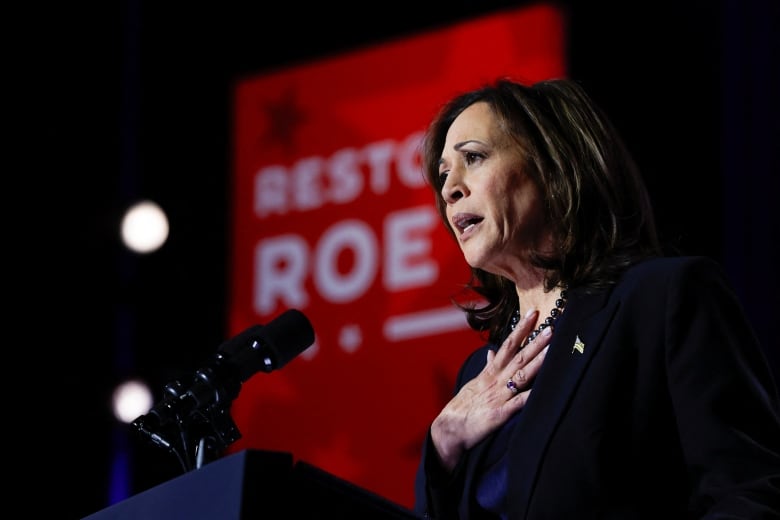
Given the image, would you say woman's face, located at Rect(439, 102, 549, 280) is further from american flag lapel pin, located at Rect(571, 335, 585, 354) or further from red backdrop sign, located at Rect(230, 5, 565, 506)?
red backdrop sign, located at Rect(230, 5, 565, 506)

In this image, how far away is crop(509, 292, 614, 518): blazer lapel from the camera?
5.52 feet

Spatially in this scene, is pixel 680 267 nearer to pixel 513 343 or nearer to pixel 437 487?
pixel 513 343

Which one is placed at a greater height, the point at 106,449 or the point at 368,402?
the point at 368,402

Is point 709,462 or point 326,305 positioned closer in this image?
point 709,462

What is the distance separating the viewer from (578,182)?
79.7 inches

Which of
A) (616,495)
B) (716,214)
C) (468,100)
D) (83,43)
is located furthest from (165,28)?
(616,495)

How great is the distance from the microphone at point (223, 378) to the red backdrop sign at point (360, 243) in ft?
6.46

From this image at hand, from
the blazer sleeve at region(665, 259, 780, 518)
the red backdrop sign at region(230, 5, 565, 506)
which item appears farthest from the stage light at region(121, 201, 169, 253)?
the blazer sleeve at region(665, 259, 780, 518)

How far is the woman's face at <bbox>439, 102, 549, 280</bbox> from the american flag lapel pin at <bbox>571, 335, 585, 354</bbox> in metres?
0.32

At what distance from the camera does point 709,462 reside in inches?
60.4

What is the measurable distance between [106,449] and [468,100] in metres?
3.00

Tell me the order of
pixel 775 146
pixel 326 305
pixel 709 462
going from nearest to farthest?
1. pixel 709 462
2. pixel 775 146
3. pixel 326 305

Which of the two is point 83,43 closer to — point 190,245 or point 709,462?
point 190,245

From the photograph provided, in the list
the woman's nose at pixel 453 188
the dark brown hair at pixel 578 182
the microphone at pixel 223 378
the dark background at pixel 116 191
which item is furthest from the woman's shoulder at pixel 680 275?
the dark background at pixel 116 191
